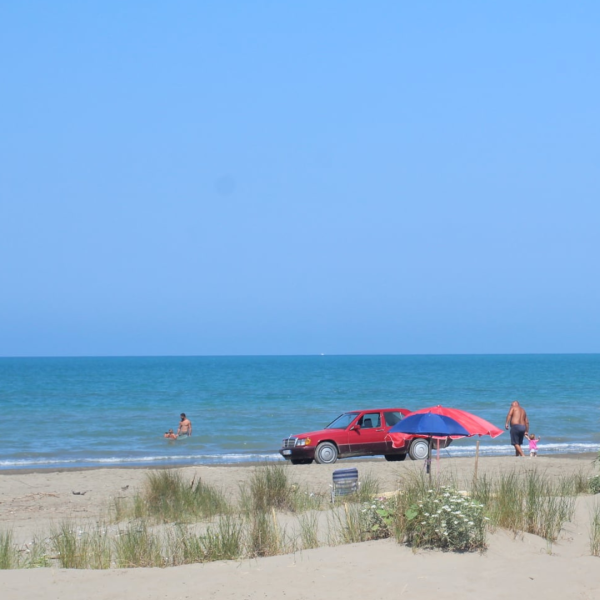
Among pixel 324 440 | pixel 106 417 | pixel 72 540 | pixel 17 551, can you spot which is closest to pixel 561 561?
pixel 72 540

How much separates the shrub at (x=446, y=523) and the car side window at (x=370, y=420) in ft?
41.8

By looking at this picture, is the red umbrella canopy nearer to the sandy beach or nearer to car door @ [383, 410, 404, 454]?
the sandy beach

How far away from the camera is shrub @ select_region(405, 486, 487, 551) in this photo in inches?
315

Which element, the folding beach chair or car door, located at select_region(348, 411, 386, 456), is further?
car door, located at select_region(348, 411, 386, 456)

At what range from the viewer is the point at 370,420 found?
2122cm

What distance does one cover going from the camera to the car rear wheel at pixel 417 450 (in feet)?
68.5

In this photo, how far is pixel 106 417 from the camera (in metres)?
40.9

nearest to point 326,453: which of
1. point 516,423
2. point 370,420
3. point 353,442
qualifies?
point 353,442

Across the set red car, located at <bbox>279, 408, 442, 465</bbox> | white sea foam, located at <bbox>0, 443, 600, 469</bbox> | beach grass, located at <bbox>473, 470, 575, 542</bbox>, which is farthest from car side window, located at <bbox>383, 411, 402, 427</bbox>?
beach grass, located at <bbox>473, 470, 575, 542</bbox>

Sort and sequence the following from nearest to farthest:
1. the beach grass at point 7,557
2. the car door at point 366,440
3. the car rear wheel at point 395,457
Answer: the beach grass at point 7,557
the car door at point 366,440
the car rear wheel at point 395,457

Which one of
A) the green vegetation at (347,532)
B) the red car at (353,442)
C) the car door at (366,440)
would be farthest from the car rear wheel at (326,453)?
the green vegetation at (347,532)

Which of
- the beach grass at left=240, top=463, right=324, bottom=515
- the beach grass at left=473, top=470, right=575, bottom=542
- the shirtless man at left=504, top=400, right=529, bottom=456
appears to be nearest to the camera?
the beach grass at left=473, top=470, right=575, bottom=542

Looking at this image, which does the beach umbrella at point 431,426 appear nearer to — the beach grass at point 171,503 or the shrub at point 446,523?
the beach grass at point 171,503

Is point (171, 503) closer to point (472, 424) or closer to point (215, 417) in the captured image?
point (472, 424)
